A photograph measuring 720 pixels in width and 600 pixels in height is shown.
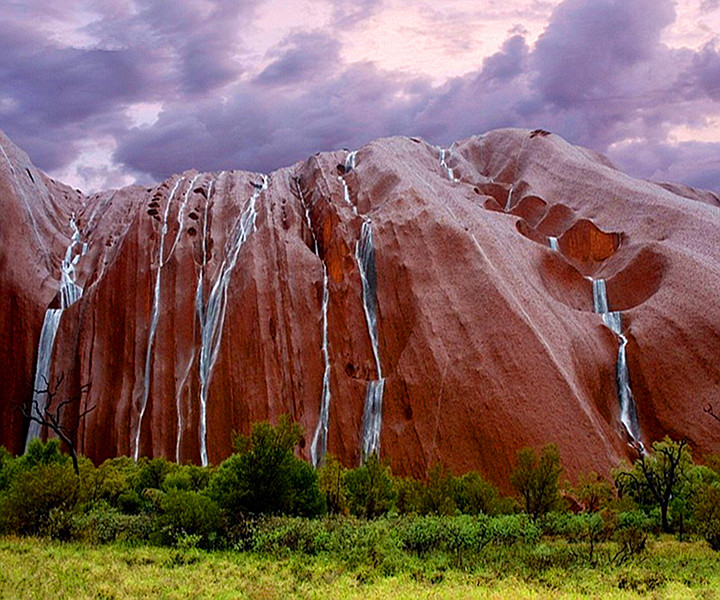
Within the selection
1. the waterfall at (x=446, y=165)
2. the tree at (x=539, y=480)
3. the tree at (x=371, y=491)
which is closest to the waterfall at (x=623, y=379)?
the tree at (x=539, y=480)

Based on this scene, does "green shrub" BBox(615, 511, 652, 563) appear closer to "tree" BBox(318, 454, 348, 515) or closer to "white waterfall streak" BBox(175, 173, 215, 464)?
"tree" BBox(318, 454, 348, 515)

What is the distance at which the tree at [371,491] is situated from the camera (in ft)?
84.6

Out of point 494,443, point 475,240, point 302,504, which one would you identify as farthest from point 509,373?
point 302,504

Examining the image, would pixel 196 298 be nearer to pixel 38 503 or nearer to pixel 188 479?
pixel 188 479

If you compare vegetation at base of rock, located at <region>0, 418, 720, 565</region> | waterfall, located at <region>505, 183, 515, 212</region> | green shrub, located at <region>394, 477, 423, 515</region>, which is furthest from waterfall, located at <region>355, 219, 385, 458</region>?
waterfall, located at <region>505, 183, 515, 212</region>

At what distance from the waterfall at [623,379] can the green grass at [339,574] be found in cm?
1863

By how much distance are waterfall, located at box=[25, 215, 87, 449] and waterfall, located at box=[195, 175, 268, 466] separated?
30.2 ft

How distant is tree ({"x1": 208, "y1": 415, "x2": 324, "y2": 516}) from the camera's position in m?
21.5

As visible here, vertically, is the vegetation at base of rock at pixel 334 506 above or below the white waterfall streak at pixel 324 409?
below

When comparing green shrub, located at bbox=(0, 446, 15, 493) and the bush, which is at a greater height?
green shrub, located at bbox=(0, 446, 15, 493)

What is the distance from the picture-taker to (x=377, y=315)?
41.0 m

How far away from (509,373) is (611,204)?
2000 cm

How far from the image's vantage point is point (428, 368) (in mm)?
36219

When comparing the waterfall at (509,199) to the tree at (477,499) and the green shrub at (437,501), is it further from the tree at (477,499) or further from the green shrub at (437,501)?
the green shrub at (437,501)
